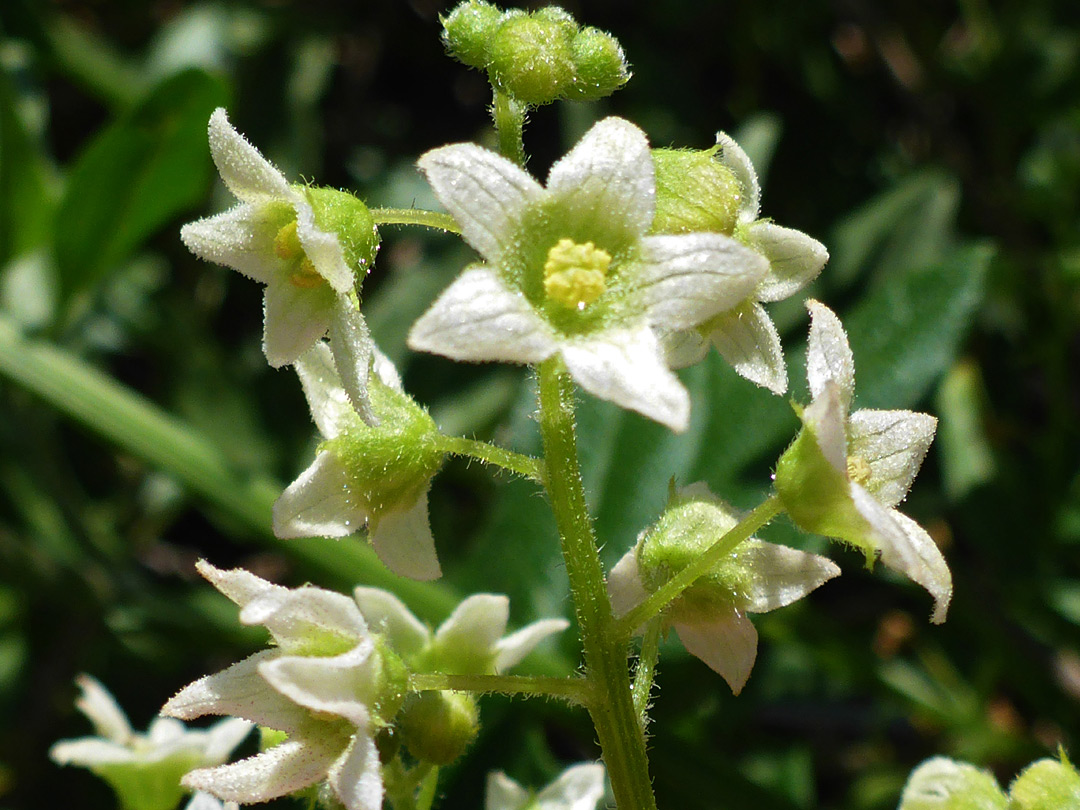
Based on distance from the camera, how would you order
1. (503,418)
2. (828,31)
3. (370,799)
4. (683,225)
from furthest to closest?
(828,31) → (503,418) → (683,225) → (370,799)

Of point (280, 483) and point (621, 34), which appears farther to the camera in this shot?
point (621, 34)

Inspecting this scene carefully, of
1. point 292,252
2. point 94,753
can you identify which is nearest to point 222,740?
point 94,753

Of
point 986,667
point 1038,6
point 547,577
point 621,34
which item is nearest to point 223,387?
point 547,577

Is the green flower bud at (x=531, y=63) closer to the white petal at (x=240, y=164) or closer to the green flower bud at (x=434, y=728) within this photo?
the white petal at (x=240, y=164)

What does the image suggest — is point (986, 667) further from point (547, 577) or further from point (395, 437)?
point (395, 437)

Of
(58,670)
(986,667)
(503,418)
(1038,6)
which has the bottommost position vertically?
(986,667)

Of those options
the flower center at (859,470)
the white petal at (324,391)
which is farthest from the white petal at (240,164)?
the flower center at (859,470)

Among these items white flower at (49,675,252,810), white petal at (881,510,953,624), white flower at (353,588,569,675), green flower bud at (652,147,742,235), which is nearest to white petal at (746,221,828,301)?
green flower bud at (652,147,742,235)
